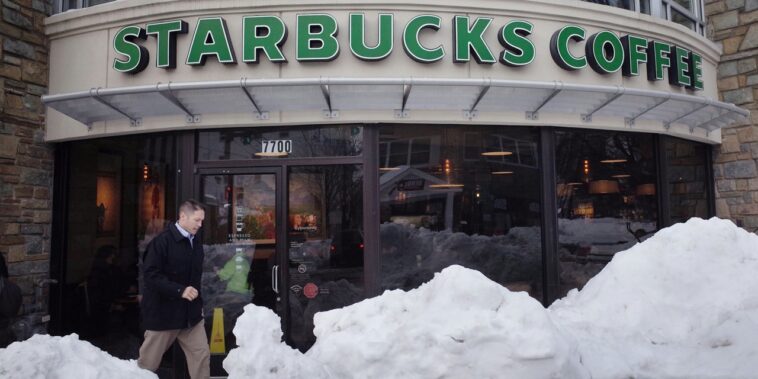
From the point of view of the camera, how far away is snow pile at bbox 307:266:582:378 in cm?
322

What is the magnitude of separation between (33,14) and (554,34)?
6756 millimetres

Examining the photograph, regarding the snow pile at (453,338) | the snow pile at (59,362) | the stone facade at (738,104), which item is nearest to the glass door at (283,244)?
the snow pile at (453,338)

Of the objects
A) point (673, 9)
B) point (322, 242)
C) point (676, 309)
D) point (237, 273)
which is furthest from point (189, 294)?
point (673, 9)

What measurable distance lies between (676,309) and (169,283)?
4129 mm

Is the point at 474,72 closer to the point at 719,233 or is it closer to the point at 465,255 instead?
the point at 465,255

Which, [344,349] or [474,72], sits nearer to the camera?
[344,349]

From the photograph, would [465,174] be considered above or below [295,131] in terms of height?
below

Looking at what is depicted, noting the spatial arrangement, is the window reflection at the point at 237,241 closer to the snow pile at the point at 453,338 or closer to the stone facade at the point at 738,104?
the snow pile at the point at 453,338

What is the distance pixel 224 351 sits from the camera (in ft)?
20.2

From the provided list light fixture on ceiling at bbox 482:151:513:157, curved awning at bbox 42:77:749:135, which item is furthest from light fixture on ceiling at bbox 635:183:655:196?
light fixture on ceiling at bbox 482:151:513:157

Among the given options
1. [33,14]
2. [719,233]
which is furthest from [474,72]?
[33,14]

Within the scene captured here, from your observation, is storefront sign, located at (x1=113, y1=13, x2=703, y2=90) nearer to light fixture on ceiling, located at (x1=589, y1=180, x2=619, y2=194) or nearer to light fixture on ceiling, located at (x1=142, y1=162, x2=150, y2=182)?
light fixture on ceiling, located at (x1=142, y1=162, x2=150, y2=182)

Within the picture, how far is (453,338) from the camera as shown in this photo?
3.28 meters

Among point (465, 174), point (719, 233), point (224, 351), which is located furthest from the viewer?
point (465, 174)
